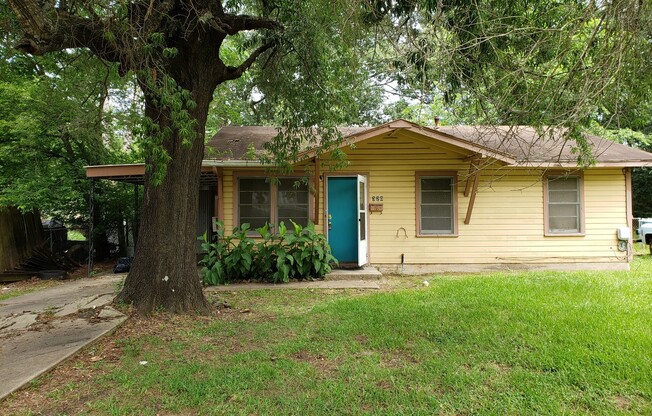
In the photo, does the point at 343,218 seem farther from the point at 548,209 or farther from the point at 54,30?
the point at 54,30

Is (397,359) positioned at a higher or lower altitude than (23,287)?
higher

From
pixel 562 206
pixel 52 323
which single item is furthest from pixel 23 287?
pixel 562 206

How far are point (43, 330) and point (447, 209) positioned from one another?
816cm

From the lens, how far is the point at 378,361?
150 inches

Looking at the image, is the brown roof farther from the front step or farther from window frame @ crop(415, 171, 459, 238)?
the front step

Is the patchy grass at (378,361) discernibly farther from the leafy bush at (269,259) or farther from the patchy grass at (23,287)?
the patchy grass at (23,287)

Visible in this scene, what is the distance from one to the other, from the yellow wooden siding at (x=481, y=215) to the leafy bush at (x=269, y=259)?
1847 mm

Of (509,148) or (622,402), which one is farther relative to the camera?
(509,148)

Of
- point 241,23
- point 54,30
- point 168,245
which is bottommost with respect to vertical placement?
point 168,245

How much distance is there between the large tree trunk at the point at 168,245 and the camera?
543 centimetres

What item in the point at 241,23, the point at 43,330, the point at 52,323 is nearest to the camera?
the point at 43,330

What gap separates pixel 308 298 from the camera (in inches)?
266

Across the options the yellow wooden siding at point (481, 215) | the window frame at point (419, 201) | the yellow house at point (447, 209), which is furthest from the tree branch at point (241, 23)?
the window frame at point (419, 201)

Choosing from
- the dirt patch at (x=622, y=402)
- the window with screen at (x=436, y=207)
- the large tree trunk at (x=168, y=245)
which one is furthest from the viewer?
the window with screen at (x=436, y=207)
